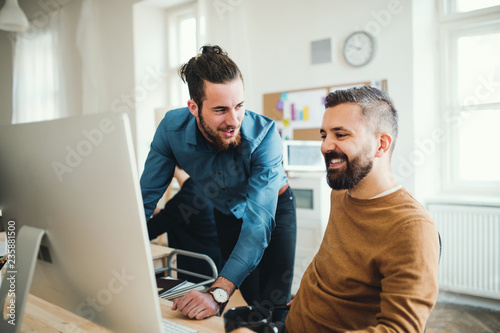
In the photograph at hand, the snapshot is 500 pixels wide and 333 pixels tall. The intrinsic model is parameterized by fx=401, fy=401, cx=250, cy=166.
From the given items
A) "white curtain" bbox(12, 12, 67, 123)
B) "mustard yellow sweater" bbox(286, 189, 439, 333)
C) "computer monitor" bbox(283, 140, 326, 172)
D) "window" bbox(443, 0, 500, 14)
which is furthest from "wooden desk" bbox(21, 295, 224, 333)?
"white curtain" bbox(12, 12, 67, 123)

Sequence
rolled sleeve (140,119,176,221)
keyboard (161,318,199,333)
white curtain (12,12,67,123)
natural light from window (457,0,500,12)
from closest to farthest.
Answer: keyboard (161,318,199,333) < rolled sleeve (140,119,176,221) < natural light from window (457,0,500,12) < white curtain (12,12,67,123)

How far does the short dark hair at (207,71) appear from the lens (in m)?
1.43

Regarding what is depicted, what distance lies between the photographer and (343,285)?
1.03m

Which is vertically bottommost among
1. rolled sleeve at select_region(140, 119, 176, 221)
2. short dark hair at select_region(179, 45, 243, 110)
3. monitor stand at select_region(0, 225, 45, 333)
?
monitor stand at select_region(0, 225, 45, 333)

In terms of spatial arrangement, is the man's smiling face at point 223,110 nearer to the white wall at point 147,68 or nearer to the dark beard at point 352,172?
the dark beard at point 352,172

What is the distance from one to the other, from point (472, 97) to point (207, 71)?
8.59 feet

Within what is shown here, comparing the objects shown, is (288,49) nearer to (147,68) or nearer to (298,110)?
(298,110)

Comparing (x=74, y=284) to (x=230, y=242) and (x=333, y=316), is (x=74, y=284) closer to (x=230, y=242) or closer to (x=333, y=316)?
(x=333, y=316)

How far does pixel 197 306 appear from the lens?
1.04 meters

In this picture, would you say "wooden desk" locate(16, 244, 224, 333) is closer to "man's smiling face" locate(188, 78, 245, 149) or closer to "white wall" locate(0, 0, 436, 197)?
"man's smiling face" locate(188, 78, 245, 149)

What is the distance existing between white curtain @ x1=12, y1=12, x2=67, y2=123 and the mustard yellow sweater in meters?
5.36

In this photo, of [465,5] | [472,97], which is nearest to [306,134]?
[472,97]

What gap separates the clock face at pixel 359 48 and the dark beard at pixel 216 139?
6.78 ft

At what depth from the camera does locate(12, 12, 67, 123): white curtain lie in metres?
5.73
